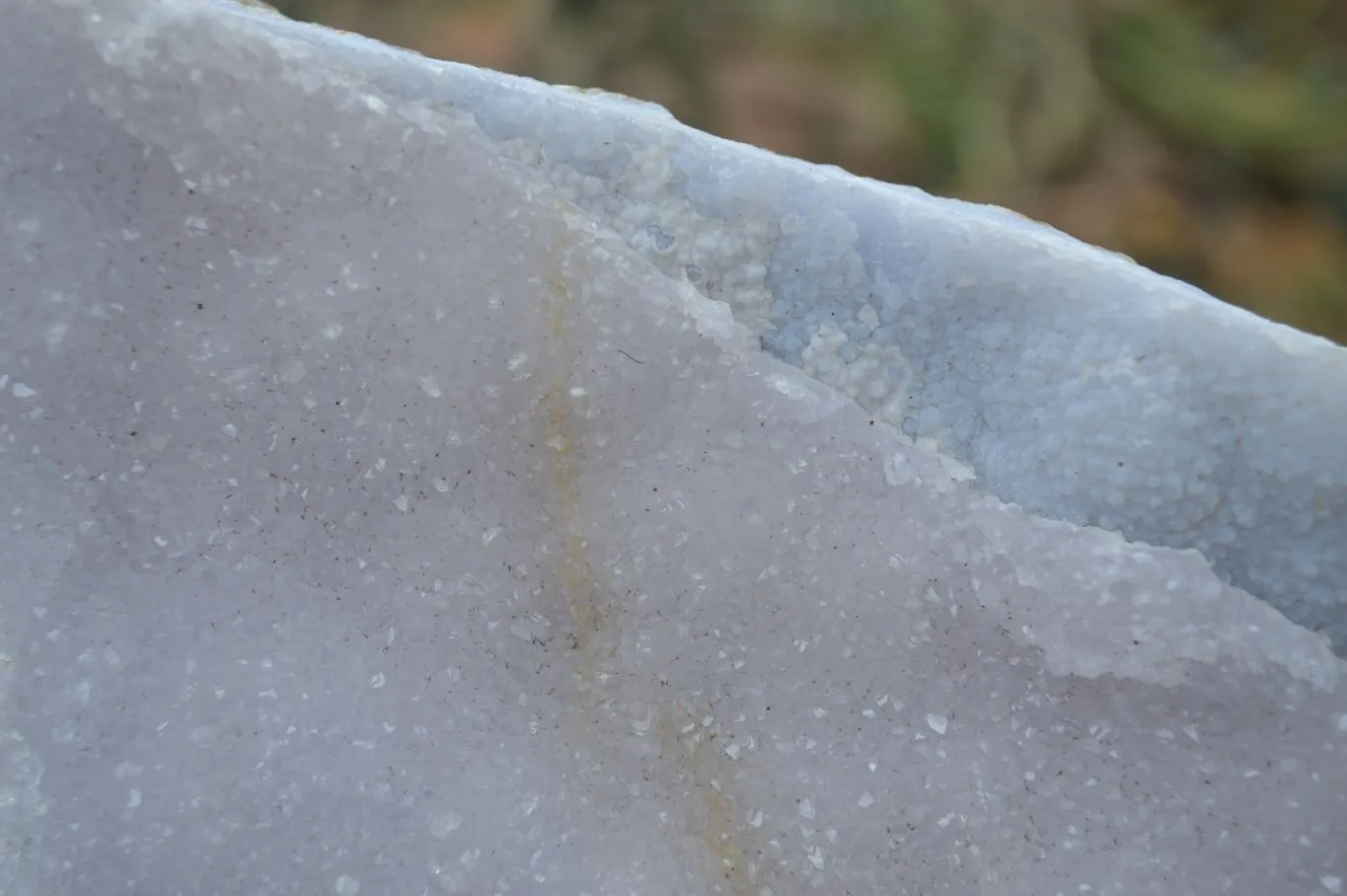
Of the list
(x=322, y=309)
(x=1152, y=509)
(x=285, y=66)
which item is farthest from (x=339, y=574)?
(x=1152, y=509)

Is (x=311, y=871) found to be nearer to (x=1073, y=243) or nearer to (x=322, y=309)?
(x=322, y=309)

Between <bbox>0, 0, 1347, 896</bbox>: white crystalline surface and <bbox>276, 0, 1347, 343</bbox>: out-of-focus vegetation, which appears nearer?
<bbox>0, 0, 1347, 896</bbox>: white crystalline surface

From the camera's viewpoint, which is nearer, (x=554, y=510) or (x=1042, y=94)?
(x=554, y=510)

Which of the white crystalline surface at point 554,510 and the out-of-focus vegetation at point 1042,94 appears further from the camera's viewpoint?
the out-of-focus vegetation at point 1042,94
